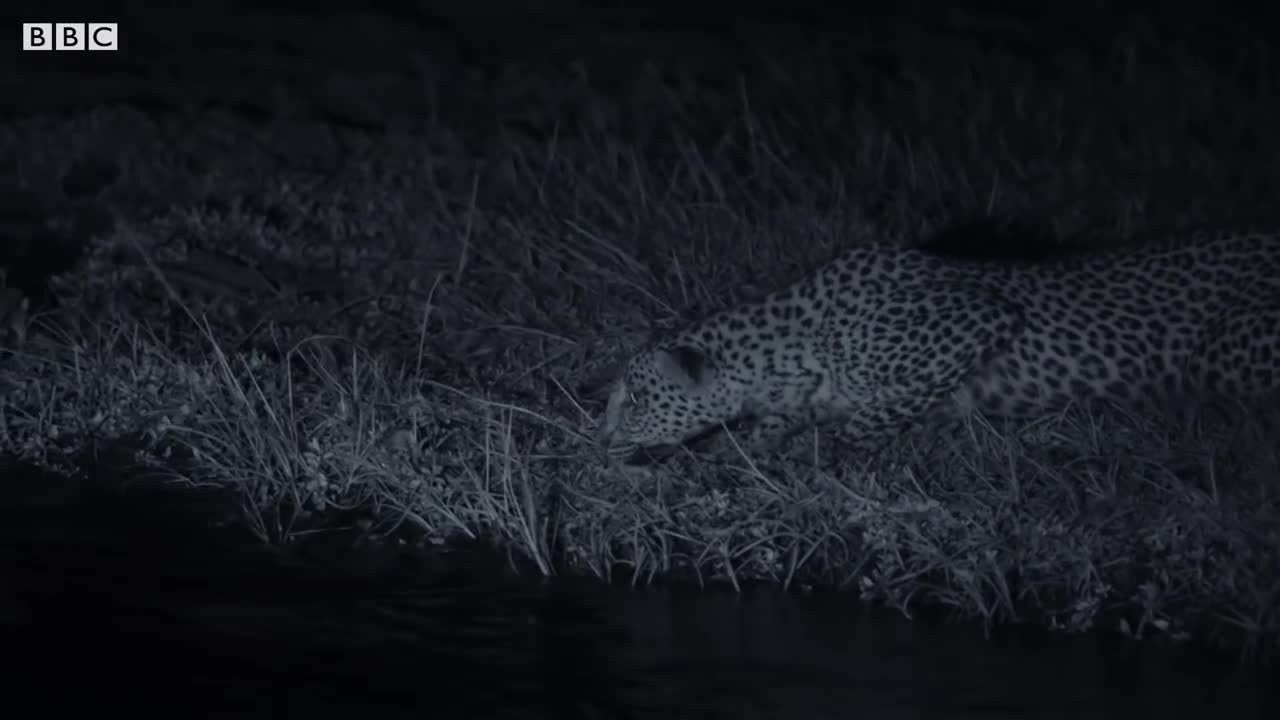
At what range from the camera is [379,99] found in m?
15.7

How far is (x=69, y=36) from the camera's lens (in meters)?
17.7

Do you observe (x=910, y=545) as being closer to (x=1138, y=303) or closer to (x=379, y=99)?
(x=1138, y=303)

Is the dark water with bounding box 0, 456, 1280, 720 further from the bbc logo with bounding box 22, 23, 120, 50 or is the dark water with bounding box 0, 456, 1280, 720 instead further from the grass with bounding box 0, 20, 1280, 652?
the bbc logo with bounding box 22, 23, 120, 50

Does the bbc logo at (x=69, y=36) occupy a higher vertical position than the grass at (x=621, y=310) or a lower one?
higher

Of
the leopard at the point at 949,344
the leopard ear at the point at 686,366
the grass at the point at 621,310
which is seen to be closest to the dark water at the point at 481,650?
the grass at the point at 621,310

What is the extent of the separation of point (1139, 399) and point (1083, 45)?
24.9 feet

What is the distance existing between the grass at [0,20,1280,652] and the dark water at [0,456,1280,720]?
0.89ft

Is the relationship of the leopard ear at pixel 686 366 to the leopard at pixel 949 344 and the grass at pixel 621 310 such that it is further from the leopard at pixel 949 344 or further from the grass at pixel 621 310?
the grass at pixel 621 310

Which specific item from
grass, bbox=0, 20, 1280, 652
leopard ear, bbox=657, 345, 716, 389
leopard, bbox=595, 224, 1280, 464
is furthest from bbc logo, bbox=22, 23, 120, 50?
leopard ear, bbox=657, 345, 716, 389

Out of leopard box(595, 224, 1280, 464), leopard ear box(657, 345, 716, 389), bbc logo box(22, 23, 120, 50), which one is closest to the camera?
leopard box(595, 224, 1280, 464)

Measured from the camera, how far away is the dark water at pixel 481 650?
5.61 meters

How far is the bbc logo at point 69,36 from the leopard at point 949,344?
426 inches

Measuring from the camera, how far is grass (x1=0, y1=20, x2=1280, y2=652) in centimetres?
671

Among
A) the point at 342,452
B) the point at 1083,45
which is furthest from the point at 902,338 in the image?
the point at 1083,45
